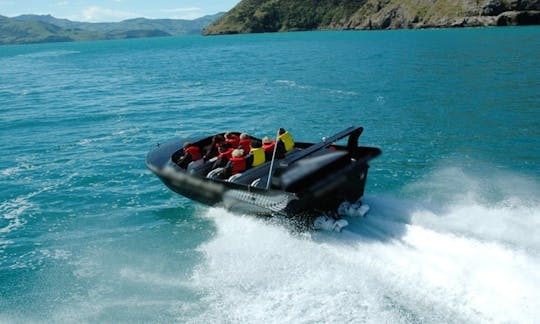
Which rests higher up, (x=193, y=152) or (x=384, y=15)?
(x=384, y=15)

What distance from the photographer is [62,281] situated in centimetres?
1109

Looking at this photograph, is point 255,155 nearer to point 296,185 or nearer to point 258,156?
point 258,156

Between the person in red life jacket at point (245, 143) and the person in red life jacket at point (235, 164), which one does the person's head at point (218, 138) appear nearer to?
the person in red life jacket at point (245, 143)

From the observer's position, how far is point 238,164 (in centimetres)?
1232

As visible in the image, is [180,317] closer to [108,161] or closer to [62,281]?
[62,281]

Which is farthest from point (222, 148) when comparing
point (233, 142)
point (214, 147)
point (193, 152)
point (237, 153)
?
point (237, 153)

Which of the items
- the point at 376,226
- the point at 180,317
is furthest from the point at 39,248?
the point at 376,226

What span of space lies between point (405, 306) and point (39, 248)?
10.2 meters

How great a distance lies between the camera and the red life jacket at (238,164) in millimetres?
12305

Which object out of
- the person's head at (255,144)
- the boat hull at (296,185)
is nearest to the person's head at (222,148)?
the boat hull at (296,185)

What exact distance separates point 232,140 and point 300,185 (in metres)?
4.21

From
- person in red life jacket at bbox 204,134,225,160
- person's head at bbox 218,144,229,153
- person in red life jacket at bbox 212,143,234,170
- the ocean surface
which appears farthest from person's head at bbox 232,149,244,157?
the ocean surface

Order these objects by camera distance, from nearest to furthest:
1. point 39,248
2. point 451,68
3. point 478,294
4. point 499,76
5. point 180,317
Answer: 1. point 478,294
2. point 180,317
3. point 39,248
4. point 499,76
5. point 451,68

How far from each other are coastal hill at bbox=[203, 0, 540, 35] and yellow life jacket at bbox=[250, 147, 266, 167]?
111m
